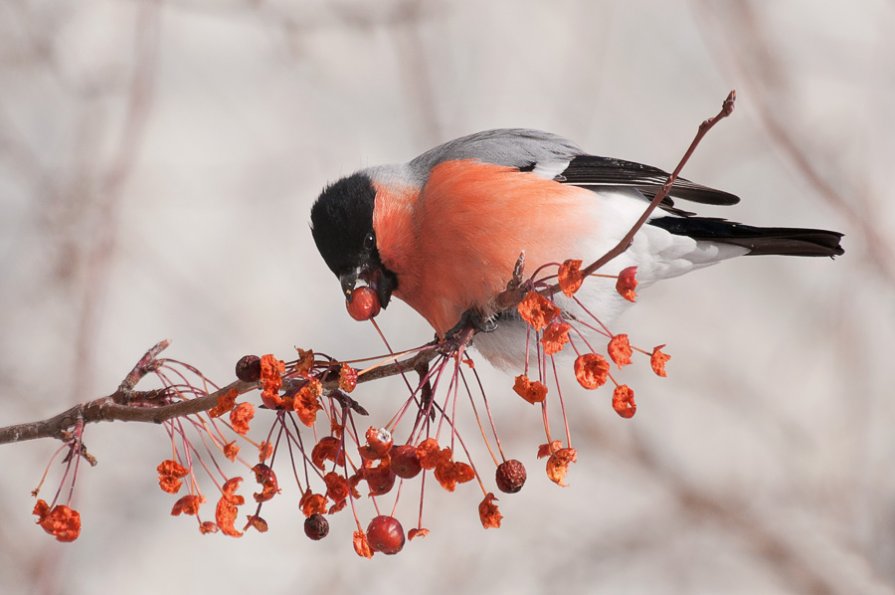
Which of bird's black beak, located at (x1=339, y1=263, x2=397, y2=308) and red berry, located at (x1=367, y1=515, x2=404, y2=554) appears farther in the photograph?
bird's black beak, located at (x1=339, y1=263, x2=397, y2=308)

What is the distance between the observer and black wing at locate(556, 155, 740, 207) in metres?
2.07

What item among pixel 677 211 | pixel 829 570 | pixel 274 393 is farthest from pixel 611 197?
pixel 829 570

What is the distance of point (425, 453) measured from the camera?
1335 mm

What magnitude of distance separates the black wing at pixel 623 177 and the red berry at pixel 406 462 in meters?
0.97

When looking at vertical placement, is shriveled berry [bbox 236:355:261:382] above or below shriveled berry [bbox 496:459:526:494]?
above

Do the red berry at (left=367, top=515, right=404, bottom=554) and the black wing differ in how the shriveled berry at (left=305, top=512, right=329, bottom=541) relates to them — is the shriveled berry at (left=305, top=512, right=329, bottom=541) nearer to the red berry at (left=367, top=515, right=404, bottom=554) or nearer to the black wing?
the red berry at (left=367, top=515, right=404, bottom=554)

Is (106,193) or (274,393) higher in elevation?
(106,193)

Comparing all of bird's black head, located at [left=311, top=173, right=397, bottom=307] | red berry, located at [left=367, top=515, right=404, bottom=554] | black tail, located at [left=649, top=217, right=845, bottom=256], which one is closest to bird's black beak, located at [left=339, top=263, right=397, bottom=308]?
bird's black head, located at [left=311, top=173, right=397, bottom=307]

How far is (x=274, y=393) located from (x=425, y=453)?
0.74 feet

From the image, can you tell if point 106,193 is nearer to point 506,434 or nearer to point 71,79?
point 71,79

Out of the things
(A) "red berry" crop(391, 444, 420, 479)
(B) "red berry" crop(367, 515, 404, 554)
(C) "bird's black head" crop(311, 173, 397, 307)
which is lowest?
(B) "red berry" crop(367, 515, 404, 554)

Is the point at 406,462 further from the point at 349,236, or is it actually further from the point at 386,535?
the point at 349,236

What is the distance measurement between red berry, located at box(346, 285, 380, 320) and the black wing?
550 mm

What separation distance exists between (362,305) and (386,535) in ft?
1.92
